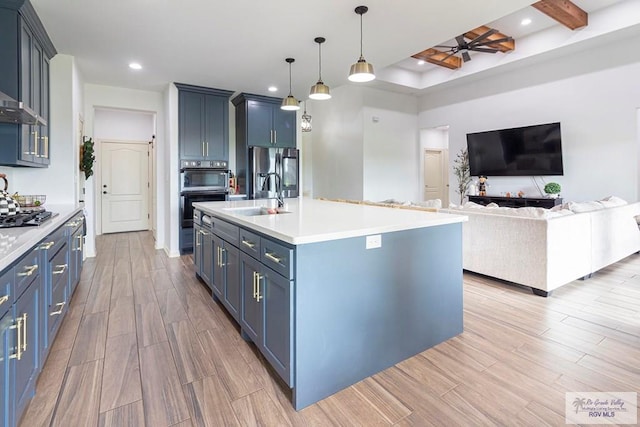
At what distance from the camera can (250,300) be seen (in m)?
2.15

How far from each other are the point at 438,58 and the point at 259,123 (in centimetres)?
339

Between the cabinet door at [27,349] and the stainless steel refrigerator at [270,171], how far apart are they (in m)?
4.09

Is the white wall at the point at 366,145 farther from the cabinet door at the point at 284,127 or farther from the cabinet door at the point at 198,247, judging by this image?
the cabinet door at the point at 198,247

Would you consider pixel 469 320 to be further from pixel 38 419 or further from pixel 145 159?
pixel 145 159

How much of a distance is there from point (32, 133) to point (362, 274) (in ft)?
11.1

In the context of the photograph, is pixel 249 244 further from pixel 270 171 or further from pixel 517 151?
pixel 517 151

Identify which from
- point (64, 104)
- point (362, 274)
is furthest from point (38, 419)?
point (64, 104)

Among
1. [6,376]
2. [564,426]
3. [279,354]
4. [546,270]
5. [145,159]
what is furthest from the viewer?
[145,159]

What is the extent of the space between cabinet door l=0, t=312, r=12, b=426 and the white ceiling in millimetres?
2801

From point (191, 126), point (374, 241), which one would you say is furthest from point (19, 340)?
point (191, 126)

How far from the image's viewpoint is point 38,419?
1.59 metres

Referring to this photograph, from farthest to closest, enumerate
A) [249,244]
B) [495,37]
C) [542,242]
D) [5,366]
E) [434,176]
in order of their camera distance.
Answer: [434,176] < [495,37] < [542,242] < [249,244] < [5,366]

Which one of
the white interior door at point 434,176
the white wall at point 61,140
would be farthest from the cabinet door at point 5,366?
the white interior door at point 434,176

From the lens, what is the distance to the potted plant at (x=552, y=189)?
5436 millimetres
